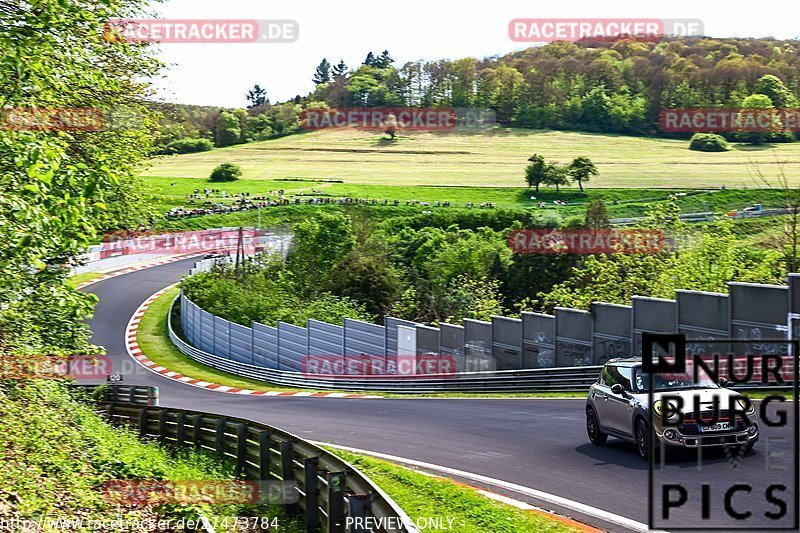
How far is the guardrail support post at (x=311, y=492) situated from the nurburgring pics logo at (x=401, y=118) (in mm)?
142282

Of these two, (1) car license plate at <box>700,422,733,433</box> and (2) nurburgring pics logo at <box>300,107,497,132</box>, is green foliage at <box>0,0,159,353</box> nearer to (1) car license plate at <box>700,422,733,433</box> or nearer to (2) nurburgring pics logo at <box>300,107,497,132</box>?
(1) car license plate at <box>700,422,733,433</box>

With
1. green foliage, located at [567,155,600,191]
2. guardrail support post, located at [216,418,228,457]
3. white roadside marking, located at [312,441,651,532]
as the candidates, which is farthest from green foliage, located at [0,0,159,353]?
green foliage, located at [567,155,600,191]

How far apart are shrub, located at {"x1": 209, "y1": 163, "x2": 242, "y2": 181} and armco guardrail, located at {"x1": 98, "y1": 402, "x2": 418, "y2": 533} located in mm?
115073

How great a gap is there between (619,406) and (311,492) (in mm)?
5319

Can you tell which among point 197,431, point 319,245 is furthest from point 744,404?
point 319,245

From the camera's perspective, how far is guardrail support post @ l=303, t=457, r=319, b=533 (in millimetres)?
12416

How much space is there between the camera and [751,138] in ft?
391

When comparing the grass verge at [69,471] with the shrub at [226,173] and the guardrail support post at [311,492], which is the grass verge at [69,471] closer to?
the guardrail support post at [311,492]

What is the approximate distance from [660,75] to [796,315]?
468ft

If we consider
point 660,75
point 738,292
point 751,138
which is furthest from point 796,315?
point 660,75

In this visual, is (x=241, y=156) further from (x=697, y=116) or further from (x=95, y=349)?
(x=95, y=349)

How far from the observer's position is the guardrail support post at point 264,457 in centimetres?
1483

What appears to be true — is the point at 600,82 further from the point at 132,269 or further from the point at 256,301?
the point at 256,301

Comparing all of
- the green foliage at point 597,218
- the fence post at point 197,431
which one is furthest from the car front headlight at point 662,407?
the green foliage at point 597,218
